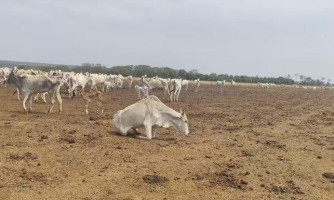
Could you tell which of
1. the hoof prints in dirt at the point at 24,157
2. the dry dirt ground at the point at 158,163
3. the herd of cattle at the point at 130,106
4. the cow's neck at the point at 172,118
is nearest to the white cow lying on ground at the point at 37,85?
the herd of cattle at the point at 130,106

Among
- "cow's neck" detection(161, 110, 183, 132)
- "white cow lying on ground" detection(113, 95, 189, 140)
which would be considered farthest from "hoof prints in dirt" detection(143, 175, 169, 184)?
"cow's neck" detection(161, 110, 183, 132)

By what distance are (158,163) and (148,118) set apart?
113 inches

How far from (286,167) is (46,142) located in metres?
6.21

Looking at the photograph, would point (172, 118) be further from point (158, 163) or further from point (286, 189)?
point (286, 189)

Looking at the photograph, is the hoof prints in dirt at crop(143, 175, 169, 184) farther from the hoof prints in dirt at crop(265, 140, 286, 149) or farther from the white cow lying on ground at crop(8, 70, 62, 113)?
the white cow lying on ground at crop(8, 70, 62, 113)

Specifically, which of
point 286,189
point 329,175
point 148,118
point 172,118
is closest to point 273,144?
point 172,118

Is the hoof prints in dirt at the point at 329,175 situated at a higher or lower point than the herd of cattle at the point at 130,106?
lower

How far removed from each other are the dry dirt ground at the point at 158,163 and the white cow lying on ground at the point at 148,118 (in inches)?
15.6

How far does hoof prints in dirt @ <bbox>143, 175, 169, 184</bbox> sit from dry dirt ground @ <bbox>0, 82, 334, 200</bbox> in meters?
0.02

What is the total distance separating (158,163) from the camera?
1016 centimetres

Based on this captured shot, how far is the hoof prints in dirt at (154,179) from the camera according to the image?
28.9 ft

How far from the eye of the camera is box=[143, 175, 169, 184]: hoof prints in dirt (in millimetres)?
8809

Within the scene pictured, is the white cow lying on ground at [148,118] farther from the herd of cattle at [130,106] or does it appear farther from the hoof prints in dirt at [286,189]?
the hoof prints in dirt at [286,189]

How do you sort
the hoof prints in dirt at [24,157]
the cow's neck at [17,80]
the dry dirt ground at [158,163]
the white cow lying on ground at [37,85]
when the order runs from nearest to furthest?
the dry dirt ground at [158,163] → the hoof prints in dirt at [24,157] → the white cow lying on ground at [37,85] → the cow's neck at [17,80]
